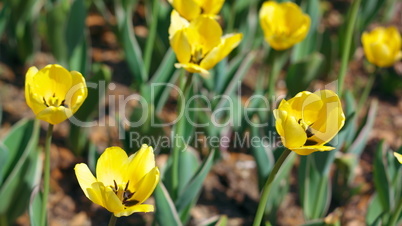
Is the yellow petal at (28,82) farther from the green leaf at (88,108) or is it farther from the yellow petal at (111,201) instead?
the green leaf at (88,108)

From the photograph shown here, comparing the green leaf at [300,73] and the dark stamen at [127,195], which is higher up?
the dark stamen at [127,195]

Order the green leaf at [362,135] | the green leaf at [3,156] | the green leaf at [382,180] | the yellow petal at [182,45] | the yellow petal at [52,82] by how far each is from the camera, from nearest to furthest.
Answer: the yellow petal at [52,82] → the yellow petal at [182,45] → the green leaf at [3,156] → the green leaf at [382,180] → the green leaf at [362,135]

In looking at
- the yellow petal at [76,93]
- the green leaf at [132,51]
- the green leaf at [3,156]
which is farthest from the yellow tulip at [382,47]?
the green leaf at [3,156]

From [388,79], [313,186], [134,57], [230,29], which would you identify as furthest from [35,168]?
[388,79]

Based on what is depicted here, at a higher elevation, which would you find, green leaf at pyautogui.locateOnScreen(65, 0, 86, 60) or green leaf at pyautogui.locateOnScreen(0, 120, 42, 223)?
green leaf at pyautogui.locateOnScreen(65, 0, 86, 60)

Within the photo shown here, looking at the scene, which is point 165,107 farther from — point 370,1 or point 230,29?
point 370,1

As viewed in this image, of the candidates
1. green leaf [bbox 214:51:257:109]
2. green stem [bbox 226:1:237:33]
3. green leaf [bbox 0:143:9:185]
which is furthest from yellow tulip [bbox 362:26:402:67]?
green leaf [bbox 0:143:9:185]

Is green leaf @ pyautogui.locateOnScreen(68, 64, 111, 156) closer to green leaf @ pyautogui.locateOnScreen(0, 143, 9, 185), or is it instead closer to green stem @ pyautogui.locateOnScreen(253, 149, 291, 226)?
green leaf @ pyautogui.locateOnScreen(0, 143, 9, 185)
